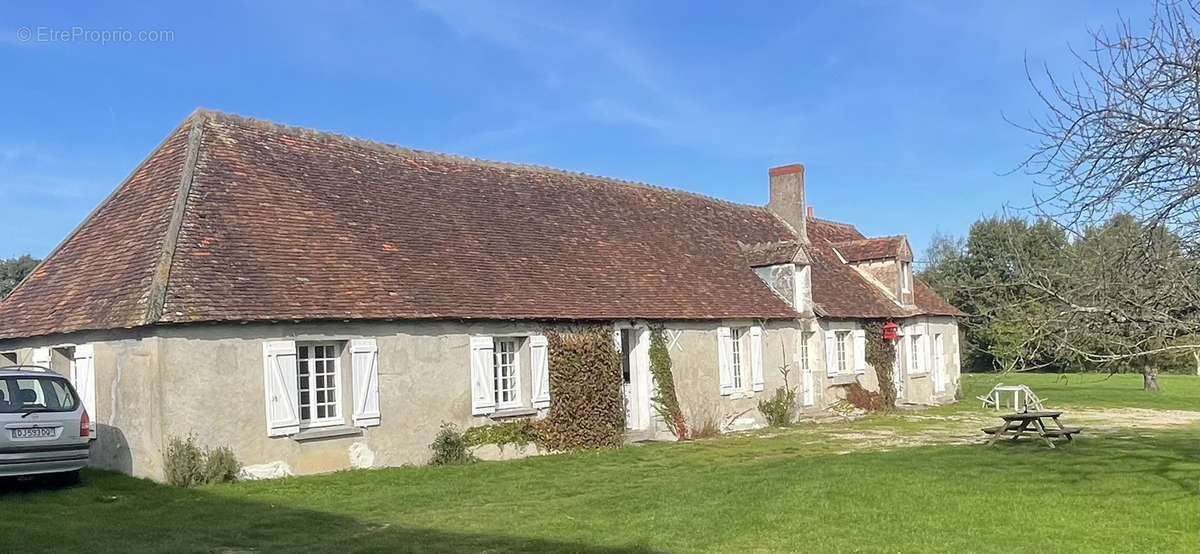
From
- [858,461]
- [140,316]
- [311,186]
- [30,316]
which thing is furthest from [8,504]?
[858,461]

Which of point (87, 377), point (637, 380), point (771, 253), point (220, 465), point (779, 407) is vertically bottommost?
point (779, 407)

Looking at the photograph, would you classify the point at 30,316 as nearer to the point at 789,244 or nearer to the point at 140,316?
the point at 140,316

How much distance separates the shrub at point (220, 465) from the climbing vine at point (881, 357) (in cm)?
1747

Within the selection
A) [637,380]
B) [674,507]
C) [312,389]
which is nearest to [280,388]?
[312,389]

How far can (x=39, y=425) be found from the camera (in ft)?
39.8

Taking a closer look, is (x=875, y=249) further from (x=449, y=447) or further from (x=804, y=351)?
(x=449, y=447)

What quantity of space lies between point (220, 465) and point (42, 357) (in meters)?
4.31

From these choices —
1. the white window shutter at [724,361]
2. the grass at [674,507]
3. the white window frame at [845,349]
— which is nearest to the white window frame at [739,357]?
the white window shutter at [724,361]

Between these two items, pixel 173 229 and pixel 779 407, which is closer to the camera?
pixel 173 229

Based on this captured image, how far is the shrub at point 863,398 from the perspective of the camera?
1012 inches

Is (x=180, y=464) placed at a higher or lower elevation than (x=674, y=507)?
higher

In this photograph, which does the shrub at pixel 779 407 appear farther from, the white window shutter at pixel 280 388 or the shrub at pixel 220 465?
the shrub at pixel 220 465

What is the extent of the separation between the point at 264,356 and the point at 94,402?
2.74 metres

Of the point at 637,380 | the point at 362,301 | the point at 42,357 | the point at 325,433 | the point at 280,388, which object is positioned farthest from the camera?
the point at 637,380
